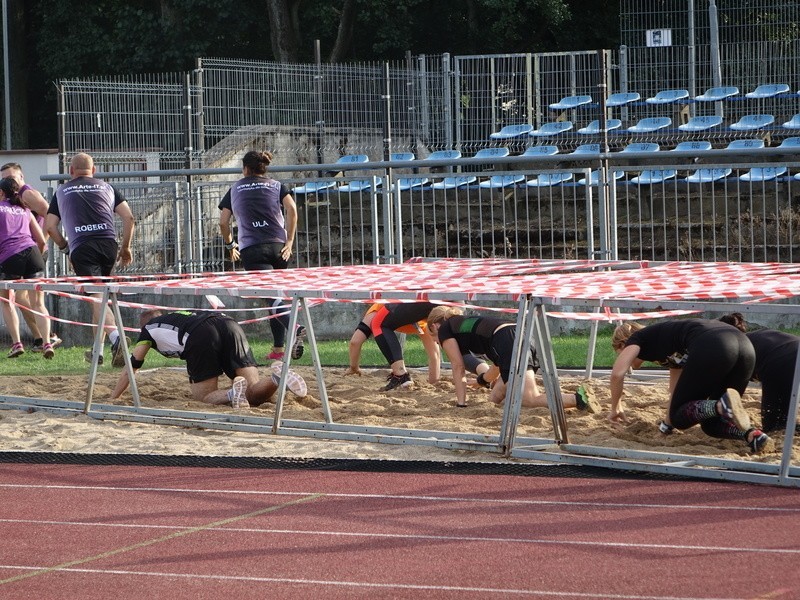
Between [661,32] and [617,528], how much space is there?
818 inches

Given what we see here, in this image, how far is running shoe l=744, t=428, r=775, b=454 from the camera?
26.5 ft

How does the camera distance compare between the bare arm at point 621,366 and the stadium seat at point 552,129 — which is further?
the stadium seat at point 552,129

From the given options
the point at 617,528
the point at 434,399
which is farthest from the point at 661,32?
the point at 617,528

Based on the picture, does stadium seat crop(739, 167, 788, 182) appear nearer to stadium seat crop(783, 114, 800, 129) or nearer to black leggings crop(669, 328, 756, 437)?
stadium seat crop(783, 114, 800, 129)

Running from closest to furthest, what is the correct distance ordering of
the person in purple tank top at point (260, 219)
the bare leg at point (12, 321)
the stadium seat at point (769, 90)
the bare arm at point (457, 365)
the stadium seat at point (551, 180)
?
1. the bare arm at point (457, 365)
2. the person in purple tank top at point (260, 219)
3. the bare leg at point (12, 321)
4. the stadium seat at point (551, 180)
5. the stadium seat at point (769, 90)

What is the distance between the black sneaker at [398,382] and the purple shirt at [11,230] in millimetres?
4967

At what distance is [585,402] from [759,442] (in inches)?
69.5

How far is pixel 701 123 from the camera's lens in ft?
77.2

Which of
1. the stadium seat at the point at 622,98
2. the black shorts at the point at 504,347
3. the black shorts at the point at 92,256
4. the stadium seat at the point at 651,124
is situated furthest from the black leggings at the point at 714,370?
the stadium seat at the point at 622,98

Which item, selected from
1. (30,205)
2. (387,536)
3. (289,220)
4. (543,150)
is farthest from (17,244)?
(543,150)

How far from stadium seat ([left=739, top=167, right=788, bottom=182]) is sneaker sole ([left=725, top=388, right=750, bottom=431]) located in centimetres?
692

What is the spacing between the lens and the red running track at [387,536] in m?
5.69

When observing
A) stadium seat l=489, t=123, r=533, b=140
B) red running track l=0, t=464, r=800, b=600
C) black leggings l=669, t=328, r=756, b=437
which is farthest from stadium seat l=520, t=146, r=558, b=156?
red running track l=0, t=464, r=800, b=600

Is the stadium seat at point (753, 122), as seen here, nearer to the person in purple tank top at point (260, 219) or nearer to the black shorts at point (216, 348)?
the person in purple tank top at point (260, 219)
